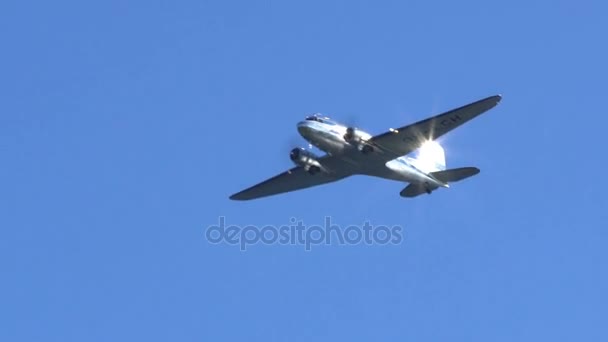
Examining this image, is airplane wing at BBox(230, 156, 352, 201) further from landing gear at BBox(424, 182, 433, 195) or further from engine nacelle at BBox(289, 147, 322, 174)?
landing gear at BBox(424, 182, 433, 195)

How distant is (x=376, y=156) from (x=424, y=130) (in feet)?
11.1

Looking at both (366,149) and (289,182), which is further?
(289,182)

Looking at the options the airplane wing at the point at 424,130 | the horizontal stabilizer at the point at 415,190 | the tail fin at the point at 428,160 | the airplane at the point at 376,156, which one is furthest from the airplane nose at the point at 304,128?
the horizontal stabilizer at the point at 415,190

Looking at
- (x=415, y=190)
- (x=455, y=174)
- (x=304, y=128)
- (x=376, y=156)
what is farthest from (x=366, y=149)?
(x=415, y=190)

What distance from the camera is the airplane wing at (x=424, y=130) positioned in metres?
61.4

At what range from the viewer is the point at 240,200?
73.1 m

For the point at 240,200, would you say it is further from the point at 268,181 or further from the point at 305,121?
the point at 305,121

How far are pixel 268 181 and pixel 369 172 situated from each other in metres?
7.36

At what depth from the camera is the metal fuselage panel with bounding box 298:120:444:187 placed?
6406cm

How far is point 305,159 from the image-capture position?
66.6 metres

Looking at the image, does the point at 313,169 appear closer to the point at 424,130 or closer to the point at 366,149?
the point at 366,149

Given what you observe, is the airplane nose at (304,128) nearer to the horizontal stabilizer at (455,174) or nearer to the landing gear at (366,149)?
the landing gear at (366,149)

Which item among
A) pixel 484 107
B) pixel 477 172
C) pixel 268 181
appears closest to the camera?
pixel 484 107

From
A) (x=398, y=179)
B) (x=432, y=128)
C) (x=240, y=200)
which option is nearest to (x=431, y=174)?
(x=398, y=179)
